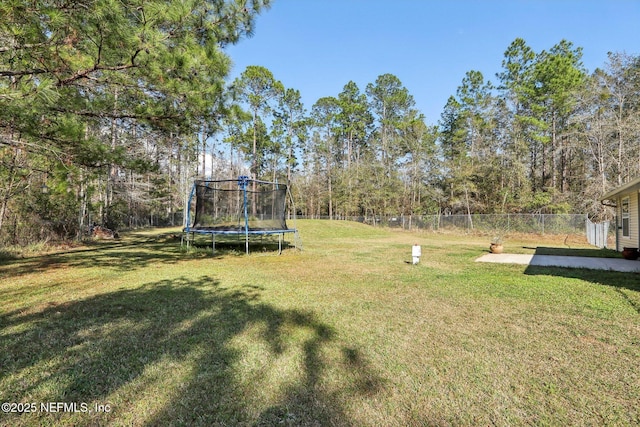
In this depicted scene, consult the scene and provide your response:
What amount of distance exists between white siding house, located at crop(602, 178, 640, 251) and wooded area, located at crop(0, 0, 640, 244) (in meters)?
7.77

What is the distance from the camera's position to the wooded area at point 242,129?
381 cm

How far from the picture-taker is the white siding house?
781 cm

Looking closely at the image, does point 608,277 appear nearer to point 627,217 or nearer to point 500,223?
point 627,217

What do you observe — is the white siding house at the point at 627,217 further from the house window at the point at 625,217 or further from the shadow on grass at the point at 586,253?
the shadow on grass at the point at 586,253

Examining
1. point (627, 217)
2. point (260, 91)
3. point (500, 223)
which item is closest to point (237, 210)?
point (627, 217)

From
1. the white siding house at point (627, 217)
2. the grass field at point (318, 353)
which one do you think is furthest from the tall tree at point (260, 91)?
the grass field at point (318, 353)

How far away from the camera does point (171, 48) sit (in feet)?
13.1

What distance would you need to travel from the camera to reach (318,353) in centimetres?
251

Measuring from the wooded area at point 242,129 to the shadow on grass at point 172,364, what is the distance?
257 cm

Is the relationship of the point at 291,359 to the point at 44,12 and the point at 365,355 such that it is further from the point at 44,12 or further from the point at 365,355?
the point at 44,12

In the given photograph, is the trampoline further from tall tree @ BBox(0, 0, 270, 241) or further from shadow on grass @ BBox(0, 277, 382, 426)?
shadow on grass @ BBox(0, 277, 382, 426)

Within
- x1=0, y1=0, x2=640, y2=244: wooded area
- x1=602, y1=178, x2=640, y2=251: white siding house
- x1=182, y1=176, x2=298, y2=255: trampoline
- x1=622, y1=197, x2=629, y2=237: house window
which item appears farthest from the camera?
x1=182, y1=176, x2=298, y2=255: trampoline

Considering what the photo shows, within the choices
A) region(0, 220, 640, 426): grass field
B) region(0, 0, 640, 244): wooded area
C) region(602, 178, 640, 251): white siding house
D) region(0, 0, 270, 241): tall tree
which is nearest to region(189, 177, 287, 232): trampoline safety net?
region(0, 0, 640, 244): wooded area

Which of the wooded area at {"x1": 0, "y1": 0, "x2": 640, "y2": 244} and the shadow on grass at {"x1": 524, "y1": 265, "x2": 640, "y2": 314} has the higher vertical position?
the wooded area at {"x1": 0, "y1": 0, "x2": 640, "y2": 244}
